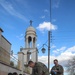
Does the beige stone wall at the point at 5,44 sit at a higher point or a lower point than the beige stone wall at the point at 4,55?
higher

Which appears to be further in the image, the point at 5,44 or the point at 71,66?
the point at 71,66

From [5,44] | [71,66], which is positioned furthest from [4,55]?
[71,66]

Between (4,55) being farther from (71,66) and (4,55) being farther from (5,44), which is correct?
(71,66)

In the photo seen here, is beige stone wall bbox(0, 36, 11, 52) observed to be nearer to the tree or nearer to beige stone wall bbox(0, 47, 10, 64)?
beige stone wall bbox(0, 47, 10, 64)

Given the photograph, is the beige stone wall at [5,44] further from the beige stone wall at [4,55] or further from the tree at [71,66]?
the tree at [71,66]

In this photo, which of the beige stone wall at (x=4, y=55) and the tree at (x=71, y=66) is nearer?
the beige stone wall at (x=4, y=55)

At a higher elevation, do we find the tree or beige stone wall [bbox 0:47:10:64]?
the tree

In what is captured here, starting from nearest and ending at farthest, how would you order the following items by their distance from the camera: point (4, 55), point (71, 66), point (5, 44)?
1. point (4, 55)
2. point (5, 44)
3. point (71, 66)

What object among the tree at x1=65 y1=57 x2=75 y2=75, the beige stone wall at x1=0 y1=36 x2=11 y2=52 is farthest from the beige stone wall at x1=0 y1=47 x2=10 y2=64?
the tree at x1=65 y1=57 x2=75 y2=75

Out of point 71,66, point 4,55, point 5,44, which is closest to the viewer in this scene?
point 4,55

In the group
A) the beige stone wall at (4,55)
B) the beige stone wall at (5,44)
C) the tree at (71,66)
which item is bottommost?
the beige stone wall at (4,55)

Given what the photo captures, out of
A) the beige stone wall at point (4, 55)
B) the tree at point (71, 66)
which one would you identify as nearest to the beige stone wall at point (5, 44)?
the beige stone wall at point (4, 55)

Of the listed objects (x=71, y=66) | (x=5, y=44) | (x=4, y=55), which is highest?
(x=71, y=66)

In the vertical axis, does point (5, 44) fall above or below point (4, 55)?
above
